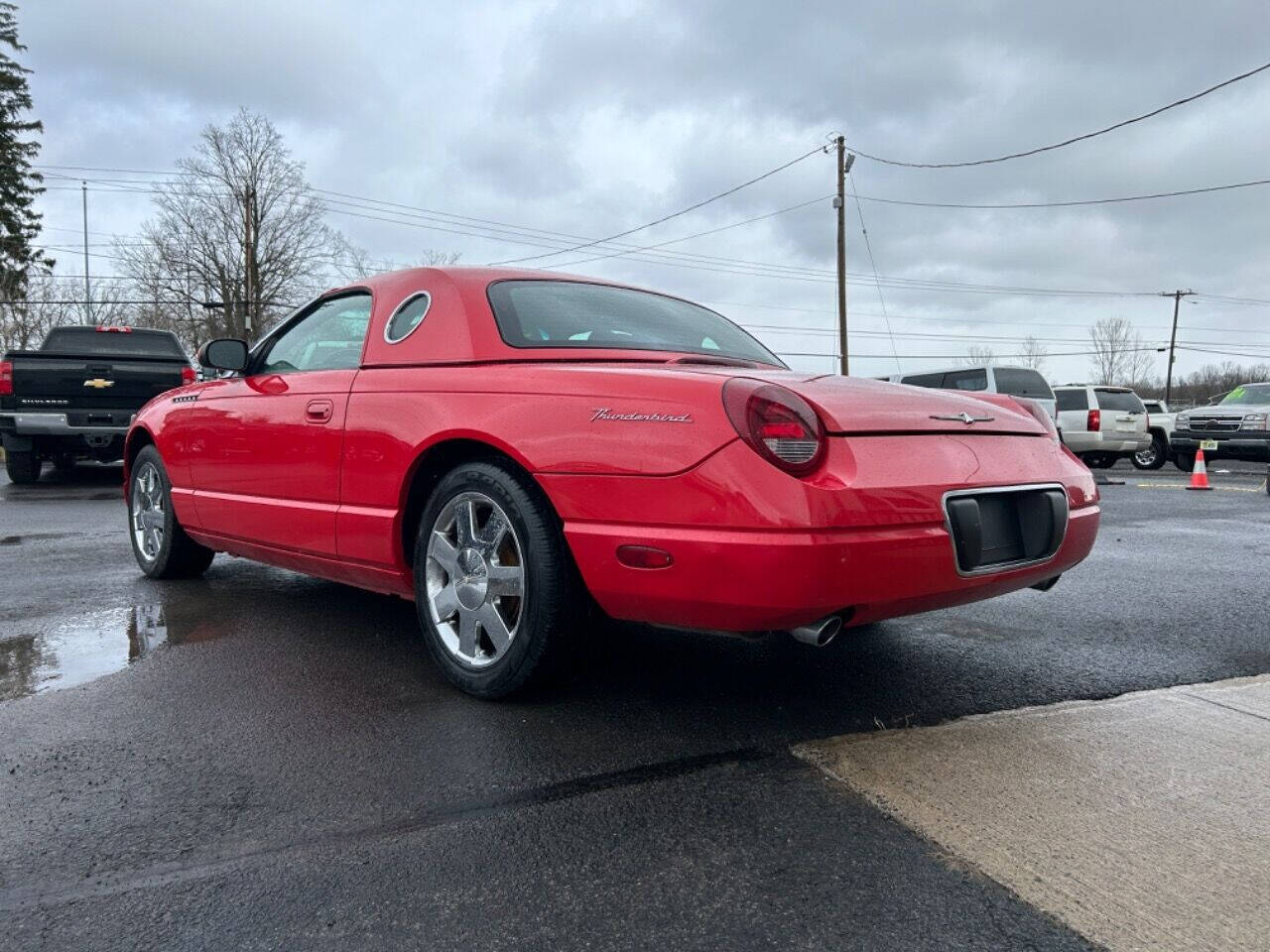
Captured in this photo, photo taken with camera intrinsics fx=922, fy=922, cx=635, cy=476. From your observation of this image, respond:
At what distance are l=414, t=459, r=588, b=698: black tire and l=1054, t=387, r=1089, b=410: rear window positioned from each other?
18.1 meters

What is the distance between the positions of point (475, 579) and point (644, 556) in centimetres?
71

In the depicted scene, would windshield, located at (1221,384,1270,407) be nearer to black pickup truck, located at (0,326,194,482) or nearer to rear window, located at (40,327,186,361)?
black pickup truck, located at (0,326,194,482)

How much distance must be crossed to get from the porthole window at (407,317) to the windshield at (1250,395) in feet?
59.8

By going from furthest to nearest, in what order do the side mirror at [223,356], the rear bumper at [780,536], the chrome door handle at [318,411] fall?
1. the side mirror at [223,356]
2. the chrome door handle at [318,411]
3. the rear bumper at [780,536]

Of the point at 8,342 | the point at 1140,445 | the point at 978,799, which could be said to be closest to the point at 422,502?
the point at 978,799

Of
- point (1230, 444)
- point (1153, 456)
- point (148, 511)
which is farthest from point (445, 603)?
point (1153, 456)

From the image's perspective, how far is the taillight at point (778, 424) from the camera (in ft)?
7.80

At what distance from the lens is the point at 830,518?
91.7 inches

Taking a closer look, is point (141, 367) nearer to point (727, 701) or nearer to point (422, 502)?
point (422, 502)

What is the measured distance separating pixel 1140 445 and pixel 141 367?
17851 mm

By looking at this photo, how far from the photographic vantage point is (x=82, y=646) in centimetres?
359

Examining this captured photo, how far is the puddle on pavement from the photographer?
3.16 metres

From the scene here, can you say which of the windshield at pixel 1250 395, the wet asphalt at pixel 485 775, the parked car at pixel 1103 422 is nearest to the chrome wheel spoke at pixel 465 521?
the wet asphalt at pixel 485 775

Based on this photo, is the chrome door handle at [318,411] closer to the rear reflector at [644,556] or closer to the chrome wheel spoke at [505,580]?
the chrome wheel spoke at [505,580]
